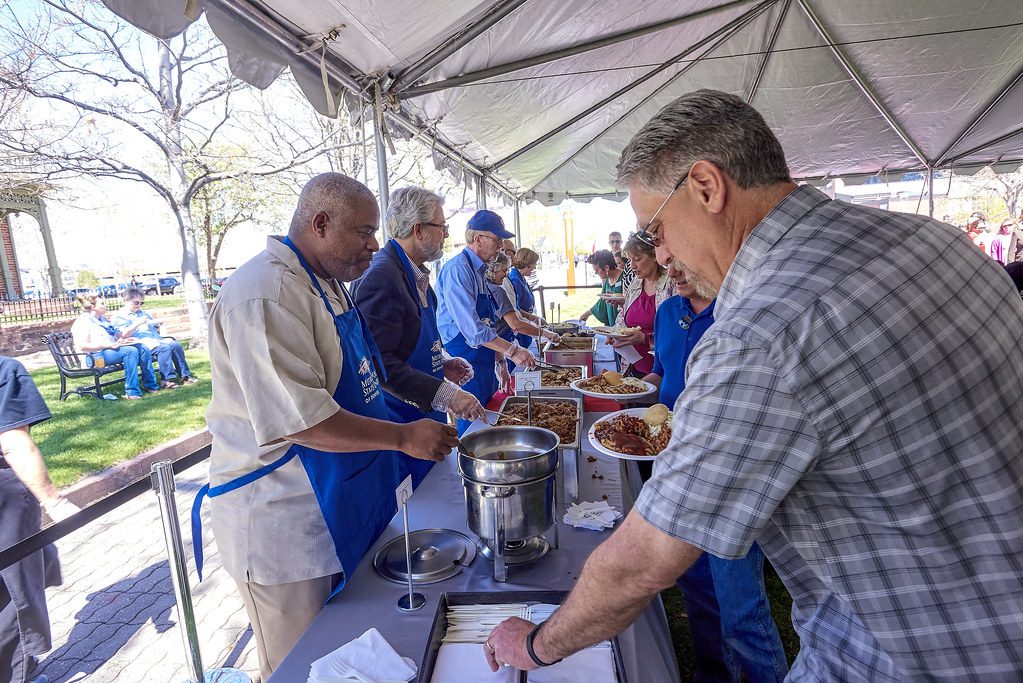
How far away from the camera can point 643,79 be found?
5.23 m

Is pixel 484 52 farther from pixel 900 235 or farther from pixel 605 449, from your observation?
pixel 900 235

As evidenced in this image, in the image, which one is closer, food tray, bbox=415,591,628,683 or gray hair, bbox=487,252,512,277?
food tray, bbox=415,591,628,683

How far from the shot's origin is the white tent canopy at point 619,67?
254 cm

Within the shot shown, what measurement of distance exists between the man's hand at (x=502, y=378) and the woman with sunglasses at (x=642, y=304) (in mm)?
869

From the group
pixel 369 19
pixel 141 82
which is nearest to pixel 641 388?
pixel 369 19

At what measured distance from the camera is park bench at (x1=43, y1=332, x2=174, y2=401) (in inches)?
309

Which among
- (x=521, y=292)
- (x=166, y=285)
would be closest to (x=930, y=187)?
(x=521, y=292)

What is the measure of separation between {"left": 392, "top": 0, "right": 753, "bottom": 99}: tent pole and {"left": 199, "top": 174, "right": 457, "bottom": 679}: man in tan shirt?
2137mm

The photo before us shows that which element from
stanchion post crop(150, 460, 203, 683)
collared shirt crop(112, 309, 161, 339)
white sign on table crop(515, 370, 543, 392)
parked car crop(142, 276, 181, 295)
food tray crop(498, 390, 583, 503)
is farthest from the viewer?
parked car crop(142, 276, 181, 295)

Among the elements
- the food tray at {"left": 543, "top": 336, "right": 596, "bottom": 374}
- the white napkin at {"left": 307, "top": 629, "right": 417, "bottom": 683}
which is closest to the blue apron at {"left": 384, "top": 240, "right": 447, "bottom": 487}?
the white napkin at {"left": 307, "top": 629, "right": 417, "bottom": 683}

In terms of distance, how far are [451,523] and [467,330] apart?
2.28 metres

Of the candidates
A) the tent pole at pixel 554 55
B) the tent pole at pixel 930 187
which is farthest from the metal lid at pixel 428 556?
the tent pole at pixel 930 187

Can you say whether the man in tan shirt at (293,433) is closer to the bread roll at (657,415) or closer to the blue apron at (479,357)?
the bread roll at (657,415)

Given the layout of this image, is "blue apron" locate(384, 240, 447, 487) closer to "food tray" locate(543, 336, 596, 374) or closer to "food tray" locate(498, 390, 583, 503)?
"food tray" locate(498, 390, 583, 503)
